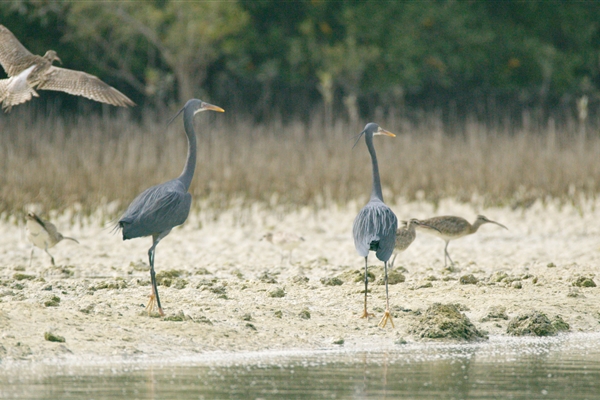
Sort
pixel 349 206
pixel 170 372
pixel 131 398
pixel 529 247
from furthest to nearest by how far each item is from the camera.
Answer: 1. pixel 349 206
2. pixel 529 247
3. pixel 170 372
4. pixel 131 398

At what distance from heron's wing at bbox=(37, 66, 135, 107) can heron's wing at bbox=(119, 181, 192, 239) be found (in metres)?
0.92

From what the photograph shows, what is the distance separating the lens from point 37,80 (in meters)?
7.71

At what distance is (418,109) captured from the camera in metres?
23.6

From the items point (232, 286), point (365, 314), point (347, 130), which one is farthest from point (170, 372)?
point (347, 130)

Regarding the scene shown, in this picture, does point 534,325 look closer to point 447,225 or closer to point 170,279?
point 447,225

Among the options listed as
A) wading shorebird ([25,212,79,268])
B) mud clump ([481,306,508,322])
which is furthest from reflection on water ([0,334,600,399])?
wading shorebird ([25,212,79,268])

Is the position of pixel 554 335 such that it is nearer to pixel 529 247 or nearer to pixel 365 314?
pixel 365 314

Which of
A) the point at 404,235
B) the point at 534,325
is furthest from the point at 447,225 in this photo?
the point at 534,325

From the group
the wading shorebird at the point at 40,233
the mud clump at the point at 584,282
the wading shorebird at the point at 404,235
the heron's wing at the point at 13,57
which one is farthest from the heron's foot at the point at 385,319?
the wading shorebird at the point at 40,233

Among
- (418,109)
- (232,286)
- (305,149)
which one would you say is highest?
(418,109)

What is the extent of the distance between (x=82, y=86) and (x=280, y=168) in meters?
7.43

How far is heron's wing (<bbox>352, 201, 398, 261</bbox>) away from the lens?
6.94 m

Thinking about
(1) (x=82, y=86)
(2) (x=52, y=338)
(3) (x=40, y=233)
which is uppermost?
(1) (x=82, y=86)

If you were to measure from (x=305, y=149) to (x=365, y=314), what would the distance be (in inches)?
369
